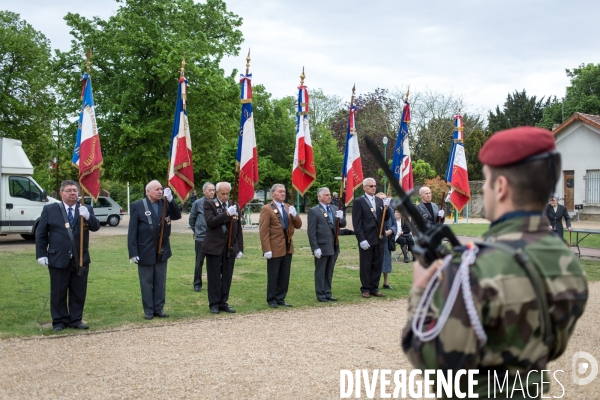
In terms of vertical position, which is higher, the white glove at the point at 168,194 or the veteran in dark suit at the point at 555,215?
the white glove at the point at 168,194

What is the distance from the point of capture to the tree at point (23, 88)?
103 feet

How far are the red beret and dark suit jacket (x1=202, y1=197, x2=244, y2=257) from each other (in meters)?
7.43

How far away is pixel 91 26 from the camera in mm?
28781

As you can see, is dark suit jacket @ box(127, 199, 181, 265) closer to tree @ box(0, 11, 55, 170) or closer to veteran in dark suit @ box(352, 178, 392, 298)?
veteran in dark suit @ box(352, 178, 392, 298)

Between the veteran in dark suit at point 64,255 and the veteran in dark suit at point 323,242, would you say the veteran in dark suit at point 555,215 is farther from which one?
the veteran in dark suit at point 64,255

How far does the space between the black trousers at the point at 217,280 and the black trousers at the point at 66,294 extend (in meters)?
1.96

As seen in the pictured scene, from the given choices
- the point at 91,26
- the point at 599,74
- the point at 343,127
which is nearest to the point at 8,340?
the point at 91,26

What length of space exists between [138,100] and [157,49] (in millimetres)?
2721

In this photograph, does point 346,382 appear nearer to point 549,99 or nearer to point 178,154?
point 178,154

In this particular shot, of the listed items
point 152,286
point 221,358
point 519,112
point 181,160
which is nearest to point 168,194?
point 181,160

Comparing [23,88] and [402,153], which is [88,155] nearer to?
[402,153]

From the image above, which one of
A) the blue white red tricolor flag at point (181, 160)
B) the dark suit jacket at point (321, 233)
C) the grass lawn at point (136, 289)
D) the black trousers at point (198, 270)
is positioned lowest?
the grass lawn at point (136, 289)

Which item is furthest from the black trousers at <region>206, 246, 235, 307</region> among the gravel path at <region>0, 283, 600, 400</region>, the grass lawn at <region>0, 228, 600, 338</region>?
the gravel path at <region>0, 283, 600, 400</region>

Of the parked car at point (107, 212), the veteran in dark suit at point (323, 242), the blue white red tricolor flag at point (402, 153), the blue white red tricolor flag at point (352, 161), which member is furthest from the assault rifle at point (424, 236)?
the parked car at point (107, 212)
